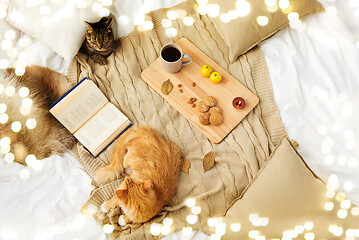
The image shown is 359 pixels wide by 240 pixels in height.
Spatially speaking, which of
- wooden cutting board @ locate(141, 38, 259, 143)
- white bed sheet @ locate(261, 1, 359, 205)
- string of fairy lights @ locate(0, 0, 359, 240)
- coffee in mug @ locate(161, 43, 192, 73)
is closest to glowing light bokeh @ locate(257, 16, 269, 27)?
string of fairy lights @ locate(0, 0, 359, 240)

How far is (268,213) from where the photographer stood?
94 centimetres

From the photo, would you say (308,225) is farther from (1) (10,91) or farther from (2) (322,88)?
(1) (10,91)

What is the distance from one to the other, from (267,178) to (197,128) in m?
0.36

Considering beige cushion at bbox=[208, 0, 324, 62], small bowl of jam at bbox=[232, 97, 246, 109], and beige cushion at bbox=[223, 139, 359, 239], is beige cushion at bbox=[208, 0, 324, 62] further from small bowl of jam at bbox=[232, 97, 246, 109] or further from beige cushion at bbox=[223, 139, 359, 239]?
beige cushion at bbox=[223, 139, 359, 239]

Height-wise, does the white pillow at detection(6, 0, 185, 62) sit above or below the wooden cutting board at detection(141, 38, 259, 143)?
above

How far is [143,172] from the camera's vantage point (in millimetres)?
1068

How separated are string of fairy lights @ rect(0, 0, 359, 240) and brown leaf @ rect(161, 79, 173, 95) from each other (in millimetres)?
275

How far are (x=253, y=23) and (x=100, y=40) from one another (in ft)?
2.25

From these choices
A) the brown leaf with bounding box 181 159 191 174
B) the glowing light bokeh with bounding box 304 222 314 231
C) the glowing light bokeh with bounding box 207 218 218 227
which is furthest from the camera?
the brown leaf with bounding box 181 159 191 174

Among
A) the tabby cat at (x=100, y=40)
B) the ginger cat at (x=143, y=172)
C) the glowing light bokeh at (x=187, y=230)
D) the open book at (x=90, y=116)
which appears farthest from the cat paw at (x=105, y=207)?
the tabby cat at (x=100, y=40)

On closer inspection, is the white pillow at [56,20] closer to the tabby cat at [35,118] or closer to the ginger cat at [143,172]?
the tabby cat at [35,118]

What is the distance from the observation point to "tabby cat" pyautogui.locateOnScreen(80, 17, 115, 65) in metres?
1.13

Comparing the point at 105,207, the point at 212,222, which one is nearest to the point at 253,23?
the point at 212,222

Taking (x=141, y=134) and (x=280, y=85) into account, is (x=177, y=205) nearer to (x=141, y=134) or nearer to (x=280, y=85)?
(x=141, y=134)
